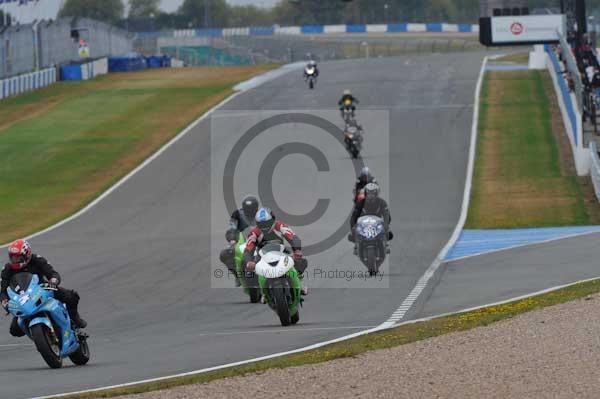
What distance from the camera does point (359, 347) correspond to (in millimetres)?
13242

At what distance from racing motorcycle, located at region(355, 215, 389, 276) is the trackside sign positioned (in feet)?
120

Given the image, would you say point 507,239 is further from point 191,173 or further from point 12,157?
point 12,157

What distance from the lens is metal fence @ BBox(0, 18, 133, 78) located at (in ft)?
217

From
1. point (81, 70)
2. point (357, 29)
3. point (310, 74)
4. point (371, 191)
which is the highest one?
point (357, 29)

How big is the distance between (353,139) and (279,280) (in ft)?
81.7

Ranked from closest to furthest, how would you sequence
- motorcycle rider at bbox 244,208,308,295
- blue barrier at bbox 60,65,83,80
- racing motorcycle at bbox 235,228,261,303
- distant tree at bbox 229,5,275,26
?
motorcycle rider at bbox 244,208,308,295, racing motorcycle at bbox 235,228,261,303, blue barrier at bbox 60,65,83,80, distant tree at bbox 229,5,275,26

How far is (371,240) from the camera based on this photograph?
21.5 metres

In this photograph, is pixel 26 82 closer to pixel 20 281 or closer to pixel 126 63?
pixel 126 63

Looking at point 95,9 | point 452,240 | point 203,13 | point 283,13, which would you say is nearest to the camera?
point 452,240

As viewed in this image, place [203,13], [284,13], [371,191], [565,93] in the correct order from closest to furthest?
[371,191], [565,93], [203,13], [284,13]

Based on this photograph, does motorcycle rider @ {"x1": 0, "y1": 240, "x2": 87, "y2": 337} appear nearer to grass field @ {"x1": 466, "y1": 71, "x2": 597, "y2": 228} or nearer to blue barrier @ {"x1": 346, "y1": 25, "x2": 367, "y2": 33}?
grass field @ {"x1": 466, "y1": 71, "x2": 597, "y2": 228}

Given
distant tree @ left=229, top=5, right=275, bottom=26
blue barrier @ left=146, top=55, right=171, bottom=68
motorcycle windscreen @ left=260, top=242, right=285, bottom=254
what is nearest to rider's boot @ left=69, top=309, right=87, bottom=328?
motorcycle windscreen @ left=260, top=242, right=285, bottom=254

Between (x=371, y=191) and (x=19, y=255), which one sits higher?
(x=19, y=255)

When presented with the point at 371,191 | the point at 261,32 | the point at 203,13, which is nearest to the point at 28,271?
the point at 371,191
